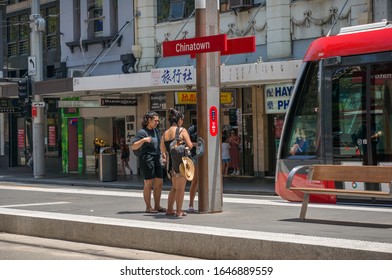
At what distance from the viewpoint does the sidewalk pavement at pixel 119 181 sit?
21.8m

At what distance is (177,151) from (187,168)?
33 centimetres

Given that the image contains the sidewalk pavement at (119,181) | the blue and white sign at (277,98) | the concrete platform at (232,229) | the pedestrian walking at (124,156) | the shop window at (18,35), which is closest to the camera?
the concrete platform at (232,229)

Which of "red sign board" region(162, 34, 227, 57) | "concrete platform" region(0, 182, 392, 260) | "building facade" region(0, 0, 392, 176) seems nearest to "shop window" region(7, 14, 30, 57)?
"building facade" region(0, 0, 392, 176)

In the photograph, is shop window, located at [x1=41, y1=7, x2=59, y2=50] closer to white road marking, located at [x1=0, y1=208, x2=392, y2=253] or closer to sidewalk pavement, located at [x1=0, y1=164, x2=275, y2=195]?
sidewalk pavement, located at [x1=0, y1=164, x2=275, y2=195]

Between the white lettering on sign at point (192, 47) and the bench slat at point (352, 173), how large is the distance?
9.02ft

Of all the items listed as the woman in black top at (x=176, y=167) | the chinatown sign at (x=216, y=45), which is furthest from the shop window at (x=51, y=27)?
the woman in black top at (x=176, y=167)

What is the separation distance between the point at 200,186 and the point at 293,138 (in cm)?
203

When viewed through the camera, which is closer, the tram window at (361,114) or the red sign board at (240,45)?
the red sign board at (240,45)

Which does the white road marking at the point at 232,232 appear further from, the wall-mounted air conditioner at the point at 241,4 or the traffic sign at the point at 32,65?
the traffic sign at the point at 32,65

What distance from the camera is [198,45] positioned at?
40.0ft

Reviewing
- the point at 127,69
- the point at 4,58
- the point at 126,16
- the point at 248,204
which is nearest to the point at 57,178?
the point at 127,69

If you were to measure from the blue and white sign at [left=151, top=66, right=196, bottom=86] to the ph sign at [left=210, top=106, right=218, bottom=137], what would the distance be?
37.6ft

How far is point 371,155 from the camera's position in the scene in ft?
40.4

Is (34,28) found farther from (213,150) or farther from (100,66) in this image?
(213,150)
